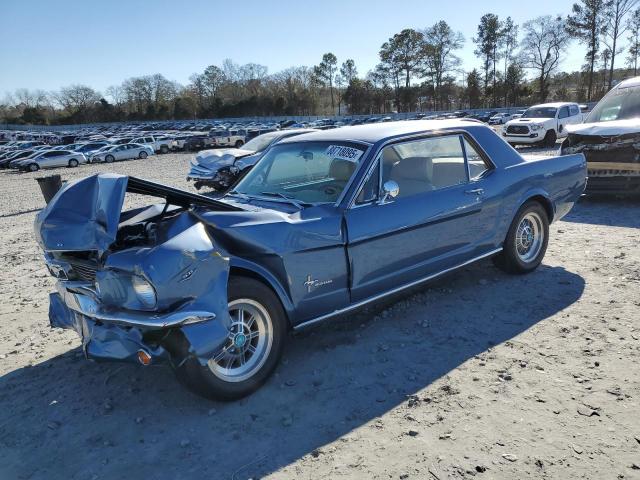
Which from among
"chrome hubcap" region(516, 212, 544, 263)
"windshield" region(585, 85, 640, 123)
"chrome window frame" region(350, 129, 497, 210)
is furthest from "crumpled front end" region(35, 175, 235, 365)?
"windshield" region(585, 85, 640, 123)

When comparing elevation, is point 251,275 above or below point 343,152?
below

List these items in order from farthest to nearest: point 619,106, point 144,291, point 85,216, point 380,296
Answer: point 619,106 < point 380,296 < point 85,216 < point 144,291

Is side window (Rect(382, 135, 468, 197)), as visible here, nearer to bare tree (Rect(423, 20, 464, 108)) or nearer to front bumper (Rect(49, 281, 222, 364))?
front bumper (Rect(49, 281, 222, 364))

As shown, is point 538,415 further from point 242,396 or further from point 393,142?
point 393,142

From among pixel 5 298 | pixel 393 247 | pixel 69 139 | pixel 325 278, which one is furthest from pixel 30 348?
pixel 69 139

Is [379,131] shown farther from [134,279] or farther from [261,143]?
[261,143]

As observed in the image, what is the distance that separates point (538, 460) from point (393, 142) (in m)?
2.58

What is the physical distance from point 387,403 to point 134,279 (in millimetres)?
1752

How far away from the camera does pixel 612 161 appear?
317 inches

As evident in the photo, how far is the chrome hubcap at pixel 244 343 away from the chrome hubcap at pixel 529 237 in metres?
3.11

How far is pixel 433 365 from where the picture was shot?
3.51 metres

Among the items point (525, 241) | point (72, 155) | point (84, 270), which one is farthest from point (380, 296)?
point (72, 155)

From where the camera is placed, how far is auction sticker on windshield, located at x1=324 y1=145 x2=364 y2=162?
395 centimetres

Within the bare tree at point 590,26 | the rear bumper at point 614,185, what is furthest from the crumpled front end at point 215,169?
the bare tree at point 590,26
